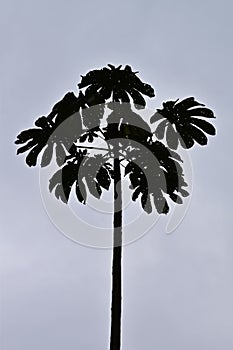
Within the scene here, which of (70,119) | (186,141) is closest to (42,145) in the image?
(70,119)

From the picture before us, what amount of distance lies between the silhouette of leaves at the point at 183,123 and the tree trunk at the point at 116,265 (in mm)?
2441

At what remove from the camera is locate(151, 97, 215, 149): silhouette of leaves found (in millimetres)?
29906

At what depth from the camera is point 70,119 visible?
2955 centimetres

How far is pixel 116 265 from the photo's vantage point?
2866 centimetres

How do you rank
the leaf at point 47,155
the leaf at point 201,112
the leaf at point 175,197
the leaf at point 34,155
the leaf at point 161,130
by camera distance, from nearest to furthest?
1. the leaf at point 47,155
2. the leaf at point 201,112
3. the leaf at point 34,155
4. the leaf at point 161,130
5. the leaf at point 175,197

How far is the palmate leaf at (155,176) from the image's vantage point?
29953 millimetres

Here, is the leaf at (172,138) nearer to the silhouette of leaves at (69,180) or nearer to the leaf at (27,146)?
the silhouette of leaves at (69,180)

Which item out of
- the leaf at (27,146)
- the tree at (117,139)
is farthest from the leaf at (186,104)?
the leaf at (27,146)

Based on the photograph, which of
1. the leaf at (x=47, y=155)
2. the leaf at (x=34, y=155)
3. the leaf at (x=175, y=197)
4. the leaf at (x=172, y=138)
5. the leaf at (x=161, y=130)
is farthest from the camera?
the leaf at (x=175, y=197)

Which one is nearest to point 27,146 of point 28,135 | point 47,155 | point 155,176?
point 28,135

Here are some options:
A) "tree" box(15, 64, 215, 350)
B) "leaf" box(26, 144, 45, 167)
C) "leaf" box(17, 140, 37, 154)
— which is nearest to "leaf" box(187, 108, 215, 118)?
"tree" box(15, 64, 215, 350)

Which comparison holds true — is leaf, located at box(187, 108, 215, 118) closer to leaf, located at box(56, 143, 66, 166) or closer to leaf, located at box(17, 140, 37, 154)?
leaf, located at box(56, 143, 66, 166)

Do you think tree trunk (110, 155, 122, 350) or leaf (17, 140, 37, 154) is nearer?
tree trunk (110, 155, 122, 350)

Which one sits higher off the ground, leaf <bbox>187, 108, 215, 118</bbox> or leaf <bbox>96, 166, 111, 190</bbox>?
leaf <bbox>187, 108, 215, 118</bbox>
